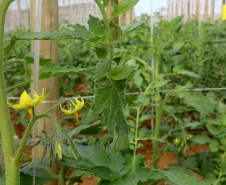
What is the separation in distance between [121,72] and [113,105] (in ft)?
0.28

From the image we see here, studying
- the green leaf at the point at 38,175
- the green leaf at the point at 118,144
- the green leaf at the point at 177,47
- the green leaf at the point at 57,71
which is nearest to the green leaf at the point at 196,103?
the green leaf at the point at 177,47

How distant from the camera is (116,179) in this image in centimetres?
93

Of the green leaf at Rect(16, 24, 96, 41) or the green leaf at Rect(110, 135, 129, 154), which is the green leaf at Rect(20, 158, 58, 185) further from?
the green leaf at Rect(16, 24, 96, 41)

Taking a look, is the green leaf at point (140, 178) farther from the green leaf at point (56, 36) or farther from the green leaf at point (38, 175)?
the green leaf at point (56, 36)

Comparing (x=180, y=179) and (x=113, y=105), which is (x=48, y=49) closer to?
(x=113, y=105)

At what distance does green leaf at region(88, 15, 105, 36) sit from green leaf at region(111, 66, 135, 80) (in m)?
0.11

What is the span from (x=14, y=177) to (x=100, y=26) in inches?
16.0

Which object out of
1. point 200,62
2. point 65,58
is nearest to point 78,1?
point 65,58

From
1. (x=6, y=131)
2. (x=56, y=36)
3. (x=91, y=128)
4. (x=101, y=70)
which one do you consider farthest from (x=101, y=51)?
(x=91, y=128)

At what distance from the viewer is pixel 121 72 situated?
2.93ft

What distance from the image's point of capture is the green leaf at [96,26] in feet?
2.68

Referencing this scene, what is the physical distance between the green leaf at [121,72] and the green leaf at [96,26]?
108mm

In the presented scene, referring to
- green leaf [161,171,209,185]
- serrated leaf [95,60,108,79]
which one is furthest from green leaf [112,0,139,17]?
green leaf [161,171,209,185]

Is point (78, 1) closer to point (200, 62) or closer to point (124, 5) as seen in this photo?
point (200, 62)
